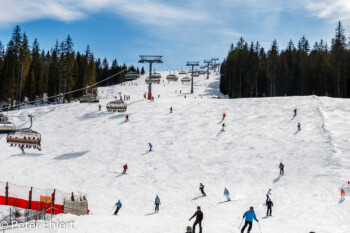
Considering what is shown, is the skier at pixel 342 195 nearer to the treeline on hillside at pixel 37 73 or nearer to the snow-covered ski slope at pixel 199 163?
the snow-covered ski slope at pixel 199 163

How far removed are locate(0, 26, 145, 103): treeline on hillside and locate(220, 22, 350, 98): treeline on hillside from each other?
3823 cm

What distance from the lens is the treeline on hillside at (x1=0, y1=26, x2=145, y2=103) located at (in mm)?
60594

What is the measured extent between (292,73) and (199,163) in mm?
57963

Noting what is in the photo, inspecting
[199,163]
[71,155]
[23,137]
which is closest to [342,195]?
[199,163]

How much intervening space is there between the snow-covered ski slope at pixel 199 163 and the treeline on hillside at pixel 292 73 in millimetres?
25762

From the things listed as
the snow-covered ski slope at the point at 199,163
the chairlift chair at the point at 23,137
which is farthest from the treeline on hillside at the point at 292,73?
the chairlift chair at the point at 23,137

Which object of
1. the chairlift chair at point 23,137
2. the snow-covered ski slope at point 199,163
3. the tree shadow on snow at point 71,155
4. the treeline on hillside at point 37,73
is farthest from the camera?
the treeline on hillside at point 37,73

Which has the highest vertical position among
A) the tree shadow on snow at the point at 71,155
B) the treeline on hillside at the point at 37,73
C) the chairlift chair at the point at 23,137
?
the treeline on hillside at the point at 37,73

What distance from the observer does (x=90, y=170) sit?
94.5 ft

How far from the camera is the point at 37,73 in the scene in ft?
246

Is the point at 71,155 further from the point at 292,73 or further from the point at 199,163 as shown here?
the point at 292,73

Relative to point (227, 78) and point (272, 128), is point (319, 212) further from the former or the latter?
point (227, 78)

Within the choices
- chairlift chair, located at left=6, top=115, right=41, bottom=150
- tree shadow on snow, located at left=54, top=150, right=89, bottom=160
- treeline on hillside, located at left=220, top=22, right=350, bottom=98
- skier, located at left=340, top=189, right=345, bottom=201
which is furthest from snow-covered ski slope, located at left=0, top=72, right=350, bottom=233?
treeline on hillside, located at left=220, top=22, right=350, bottom=98

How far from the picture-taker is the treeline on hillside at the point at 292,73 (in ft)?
212
